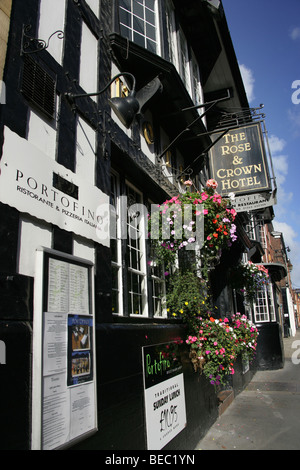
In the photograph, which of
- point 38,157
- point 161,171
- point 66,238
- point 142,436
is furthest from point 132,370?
point 161,171

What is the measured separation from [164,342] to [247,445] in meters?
2.25

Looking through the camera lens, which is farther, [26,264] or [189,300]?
[189,300]

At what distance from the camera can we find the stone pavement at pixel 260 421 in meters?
5.37

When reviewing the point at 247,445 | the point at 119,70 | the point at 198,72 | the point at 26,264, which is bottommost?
the point at 247,445

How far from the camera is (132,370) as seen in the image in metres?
3.85

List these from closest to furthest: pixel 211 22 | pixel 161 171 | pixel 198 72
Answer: pixel 161 171 → pixel 211 22 → pixel 198 72

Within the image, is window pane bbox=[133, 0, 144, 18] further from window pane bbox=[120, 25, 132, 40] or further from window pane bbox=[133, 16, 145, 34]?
window pane bbox=[120, 25, 132, 40]

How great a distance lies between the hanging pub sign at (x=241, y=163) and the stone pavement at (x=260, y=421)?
515 cm

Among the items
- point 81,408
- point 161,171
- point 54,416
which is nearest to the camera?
point 54,416

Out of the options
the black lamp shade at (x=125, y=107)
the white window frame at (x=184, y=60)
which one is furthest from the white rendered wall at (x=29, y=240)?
the white window frame at (x=184, y=60)

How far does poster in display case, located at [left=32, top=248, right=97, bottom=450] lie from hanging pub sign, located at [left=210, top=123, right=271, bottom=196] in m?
6.64

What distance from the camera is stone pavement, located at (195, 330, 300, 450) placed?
211 inches

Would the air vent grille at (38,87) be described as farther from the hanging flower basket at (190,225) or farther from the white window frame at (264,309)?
the white window frame at (264,309)

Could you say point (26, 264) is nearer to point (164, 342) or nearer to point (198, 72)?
point (164, 342)
